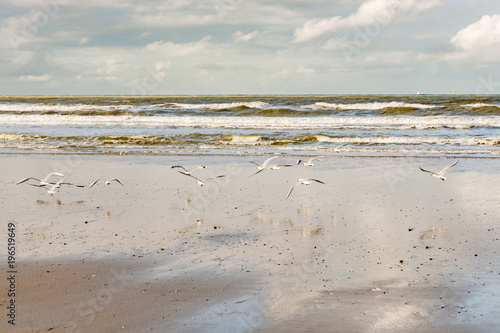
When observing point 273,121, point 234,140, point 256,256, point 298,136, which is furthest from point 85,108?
point 256,256

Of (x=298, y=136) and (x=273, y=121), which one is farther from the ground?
(x=273, y=121)

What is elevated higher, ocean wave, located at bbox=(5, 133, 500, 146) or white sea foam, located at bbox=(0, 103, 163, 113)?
white sea foam, located at bbox=(0, 103, 163, 113)

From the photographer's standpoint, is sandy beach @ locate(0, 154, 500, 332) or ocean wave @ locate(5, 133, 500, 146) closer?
sandy beach @ locate(0, 154, 500, 332)

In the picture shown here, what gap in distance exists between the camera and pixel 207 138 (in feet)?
82.9

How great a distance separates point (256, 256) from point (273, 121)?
29.3m

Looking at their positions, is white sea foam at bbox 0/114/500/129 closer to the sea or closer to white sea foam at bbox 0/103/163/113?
the sea

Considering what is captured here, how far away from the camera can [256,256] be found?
720 cm

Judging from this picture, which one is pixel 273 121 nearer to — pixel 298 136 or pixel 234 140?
pixel 298 136

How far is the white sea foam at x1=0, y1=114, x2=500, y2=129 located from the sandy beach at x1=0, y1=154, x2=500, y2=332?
18421mm

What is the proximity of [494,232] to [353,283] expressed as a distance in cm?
328

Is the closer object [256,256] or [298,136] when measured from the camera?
[256,256]

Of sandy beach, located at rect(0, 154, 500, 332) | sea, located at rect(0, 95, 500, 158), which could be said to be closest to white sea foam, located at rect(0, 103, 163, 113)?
sea, located at rect(0, 95, 500, 158)

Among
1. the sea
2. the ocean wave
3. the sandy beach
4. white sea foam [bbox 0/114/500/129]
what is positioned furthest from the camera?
white sea foam [bbox 0/114/500/129]

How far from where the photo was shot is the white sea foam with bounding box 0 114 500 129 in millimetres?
31000
